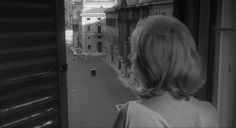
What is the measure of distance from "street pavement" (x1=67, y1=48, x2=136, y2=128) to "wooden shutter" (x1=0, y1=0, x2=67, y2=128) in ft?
17.0

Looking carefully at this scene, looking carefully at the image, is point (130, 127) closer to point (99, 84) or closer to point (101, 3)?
point (99, 84)

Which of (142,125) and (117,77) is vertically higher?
(142,125)

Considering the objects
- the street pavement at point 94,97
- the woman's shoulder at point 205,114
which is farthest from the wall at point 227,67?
the street pavement at point 94,97

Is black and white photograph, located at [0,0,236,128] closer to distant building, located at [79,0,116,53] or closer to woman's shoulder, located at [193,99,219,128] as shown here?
woman's shoulder, located at [193,99,219,128]

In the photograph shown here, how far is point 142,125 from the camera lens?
1222 millimetres

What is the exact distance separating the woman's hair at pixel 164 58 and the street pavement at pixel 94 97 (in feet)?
21.4

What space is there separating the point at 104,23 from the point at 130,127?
109 ft

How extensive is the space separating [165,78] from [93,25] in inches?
1320

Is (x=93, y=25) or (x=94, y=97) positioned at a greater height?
(x=93, y=25)

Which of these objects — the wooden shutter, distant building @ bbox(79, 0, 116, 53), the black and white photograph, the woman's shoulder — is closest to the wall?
the black and white photograph

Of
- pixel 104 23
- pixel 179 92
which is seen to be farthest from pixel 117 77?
pixel 179 92

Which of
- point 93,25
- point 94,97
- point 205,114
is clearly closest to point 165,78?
point 205,114

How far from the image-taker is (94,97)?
15.1 metres

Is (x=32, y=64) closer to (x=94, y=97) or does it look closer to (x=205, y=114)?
(x=205, y=114)
